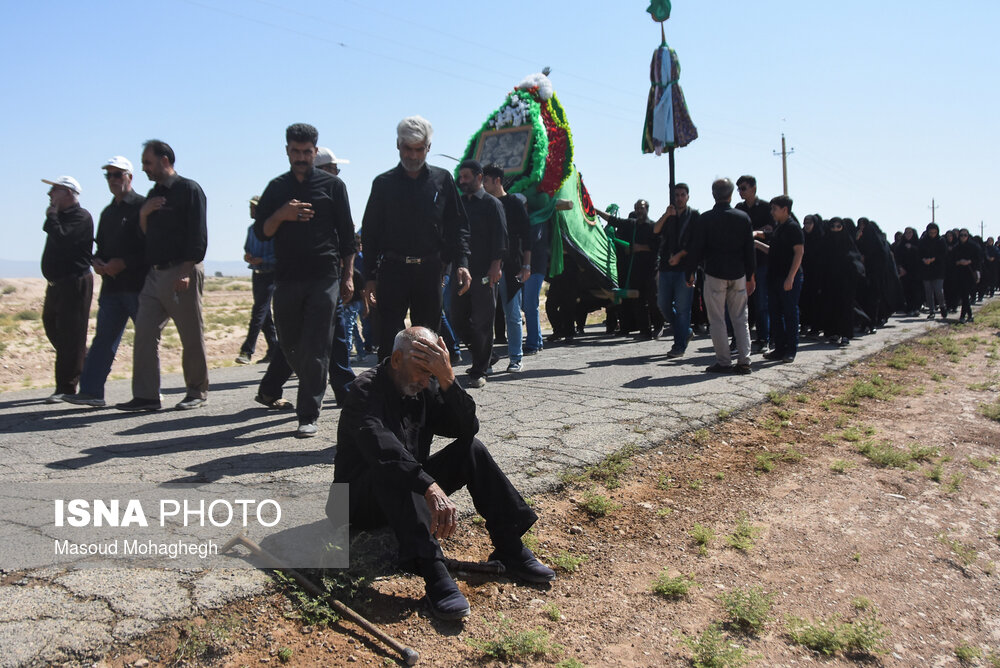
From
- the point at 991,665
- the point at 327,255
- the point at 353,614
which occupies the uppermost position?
the point at 327,255

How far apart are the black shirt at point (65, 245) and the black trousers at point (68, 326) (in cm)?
8

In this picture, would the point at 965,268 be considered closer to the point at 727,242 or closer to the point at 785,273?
the point at 785,273

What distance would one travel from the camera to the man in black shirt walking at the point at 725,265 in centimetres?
780

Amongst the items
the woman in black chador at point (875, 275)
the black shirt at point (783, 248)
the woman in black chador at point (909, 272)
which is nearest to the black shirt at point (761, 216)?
the black shirt at point (783, 248)

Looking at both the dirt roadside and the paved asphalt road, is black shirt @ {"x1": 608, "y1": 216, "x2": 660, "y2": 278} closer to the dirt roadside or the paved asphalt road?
the paved asphalt road

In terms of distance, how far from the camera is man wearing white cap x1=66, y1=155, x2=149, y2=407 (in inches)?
246

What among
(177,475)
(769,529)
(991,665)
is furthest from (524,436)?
(991,665)

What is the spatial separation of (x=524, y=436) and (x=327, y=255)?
1.69 metres

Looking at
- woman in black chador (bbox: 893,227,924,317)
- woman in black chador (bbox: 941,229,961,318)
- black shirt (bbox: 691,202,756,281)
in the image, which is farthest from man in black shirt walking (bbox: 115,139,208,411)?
woman in black chador (bbox: 893,227,924,317)

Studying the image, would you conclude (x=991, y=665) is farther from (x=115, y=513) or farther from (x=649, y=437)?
(x=115, y=513)

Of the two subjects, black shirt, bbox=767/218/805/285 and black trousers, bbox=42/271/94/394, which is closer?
black trousers, bbox=42/271/94/394

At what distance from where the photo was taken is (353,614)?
2.85 metres

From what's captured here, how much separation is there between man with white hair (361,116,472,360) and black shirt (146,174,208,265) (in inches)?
53.0

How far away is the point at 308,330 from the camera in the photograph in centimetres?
501
